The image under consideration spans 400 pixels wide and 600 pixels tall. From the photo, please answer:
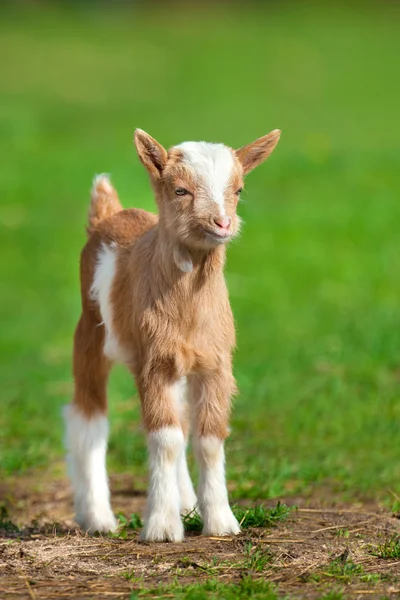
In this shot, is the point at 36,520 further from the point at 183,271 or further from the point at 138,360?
the point at 183,271

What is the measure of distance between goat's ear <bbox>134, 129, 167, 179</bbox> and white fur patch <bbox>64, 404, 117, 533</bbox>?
5.26 ft

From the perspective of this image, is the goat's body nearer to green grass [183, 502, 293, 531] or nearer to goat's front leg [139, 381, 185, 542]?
goat's front leg [139, 381, 185, 542]

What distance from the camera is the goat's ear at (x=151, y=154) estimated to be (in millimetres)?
5629

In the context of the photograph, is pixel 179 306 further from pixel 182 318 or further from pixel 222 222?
pixel 222 222

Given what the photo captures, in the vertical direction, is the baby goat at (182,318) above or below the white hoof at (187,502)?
Result: above

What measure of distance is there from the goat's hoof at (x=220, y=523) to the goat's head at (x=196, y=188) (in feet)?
4.24

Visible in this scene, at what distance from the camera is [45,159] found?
17.5 meters

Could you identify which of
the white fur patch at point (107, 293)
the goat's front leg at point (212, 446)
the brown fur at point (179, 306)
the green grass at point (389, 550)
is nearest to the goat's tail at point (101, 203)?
the white fur patch at point (107, 293)

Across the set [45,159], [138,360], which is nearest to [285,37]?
[45,159]

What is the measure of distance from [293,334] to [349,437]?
2.64 m

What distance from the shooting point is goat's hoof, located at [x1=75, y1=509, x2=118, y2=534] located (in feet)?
20.7

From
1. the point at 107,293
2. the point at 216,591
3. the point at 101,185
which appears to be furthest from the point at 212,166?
the point at 216,591

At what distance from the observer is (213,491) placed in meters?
5.82

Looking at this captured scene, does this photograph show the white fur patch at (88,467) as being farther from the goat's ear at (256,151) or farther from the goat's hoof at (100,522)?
the goat's ear at (256,151)
